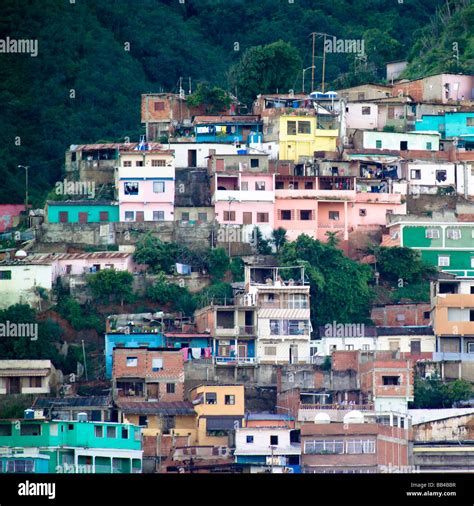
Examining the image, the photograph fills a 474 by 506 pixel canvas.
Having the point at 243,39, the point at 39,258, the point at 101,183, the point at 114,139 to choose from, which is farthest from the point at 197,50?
the point at 39,258

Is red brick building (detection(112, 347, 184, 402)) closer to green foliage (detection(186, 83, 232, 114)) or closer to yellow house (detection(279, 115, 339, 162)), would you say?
yellow house (detection(279, 115, 339, 162))

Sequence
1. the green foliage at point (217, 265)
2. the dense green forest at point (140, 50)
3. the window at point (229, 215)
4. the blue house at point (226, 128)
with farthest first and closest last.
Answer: the dense green forest at point (140, 50), the blue house at point (226, 128), the window at point (229, 215), the green foliage at point (217, 265)

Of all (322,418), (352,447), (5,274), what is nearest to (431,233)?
(322,418)

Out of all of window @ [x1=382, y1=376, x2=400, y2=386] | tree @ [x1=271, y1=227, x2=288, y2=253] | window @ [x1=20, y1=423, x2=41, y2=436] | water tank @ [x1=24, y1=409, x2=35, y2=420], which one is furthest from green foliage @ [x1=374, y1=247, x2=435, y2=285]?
window @ [x1=20, y1=423, x2=41, y2=436]

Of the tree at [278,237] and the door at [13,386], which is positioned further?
the tree at [278,237]

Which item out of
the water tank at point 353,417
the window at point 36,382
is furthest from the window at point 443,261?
the window at point 36,382

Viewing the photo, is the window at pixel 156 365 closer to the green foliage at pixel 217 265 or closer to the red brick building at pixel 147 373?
the red brick building at pixel 147 373
